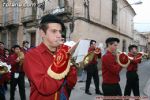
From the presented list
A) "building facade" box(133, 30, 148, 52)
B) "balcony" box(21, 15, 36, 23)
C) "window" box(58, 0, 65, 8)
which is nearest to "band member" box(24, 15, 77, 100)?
"window" box(58, 0, 65, 8)

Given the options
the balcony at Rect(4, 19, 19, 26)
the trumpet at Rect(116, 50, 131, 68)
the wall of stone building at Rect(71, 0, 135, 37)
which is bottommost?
the trumpet at Rect(116, 50, 131, 68)

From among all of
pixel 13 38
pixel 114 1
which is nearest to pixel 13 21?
pixel 13 38

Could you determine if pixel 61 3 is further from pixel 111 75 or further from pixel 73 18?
pixel 111 75

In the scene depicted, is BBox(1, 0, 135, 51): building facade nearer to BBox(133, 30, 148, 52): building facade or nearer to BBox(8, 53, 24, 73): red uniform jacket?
BBox(8, 53, 24, 73): red uniform jacket

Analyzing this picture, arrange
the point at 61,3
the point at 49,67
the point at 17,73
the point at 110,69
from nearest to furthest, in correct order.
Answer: the point at 49,67, the point at 110,69, the point at 17,73, the point at 61,3

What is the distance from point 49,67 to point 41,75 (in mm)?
97

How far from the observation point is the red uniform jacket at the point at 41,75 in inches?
93.1

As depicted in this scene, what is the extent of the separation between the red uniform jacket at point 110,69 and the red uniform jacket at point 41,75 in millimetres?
3166

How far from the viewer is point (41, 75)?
248 centimetres

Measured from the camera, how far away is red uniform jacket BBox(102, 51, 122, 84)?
6.07 m

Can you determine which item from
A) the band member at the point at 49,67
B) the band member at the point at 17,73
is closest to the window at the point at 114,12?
the band member at the point at 17,73

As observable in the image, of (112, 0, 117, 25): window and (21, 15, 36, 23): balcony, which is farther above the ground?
(112, 0, 117, 25): window

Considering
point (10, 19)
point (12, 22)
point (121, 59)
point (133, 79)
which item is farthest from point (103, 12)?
point (121, 59)

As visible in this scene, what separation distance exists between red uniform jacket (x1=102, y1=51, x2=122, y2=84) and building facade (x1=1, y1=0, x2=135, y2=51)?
37.1ft
